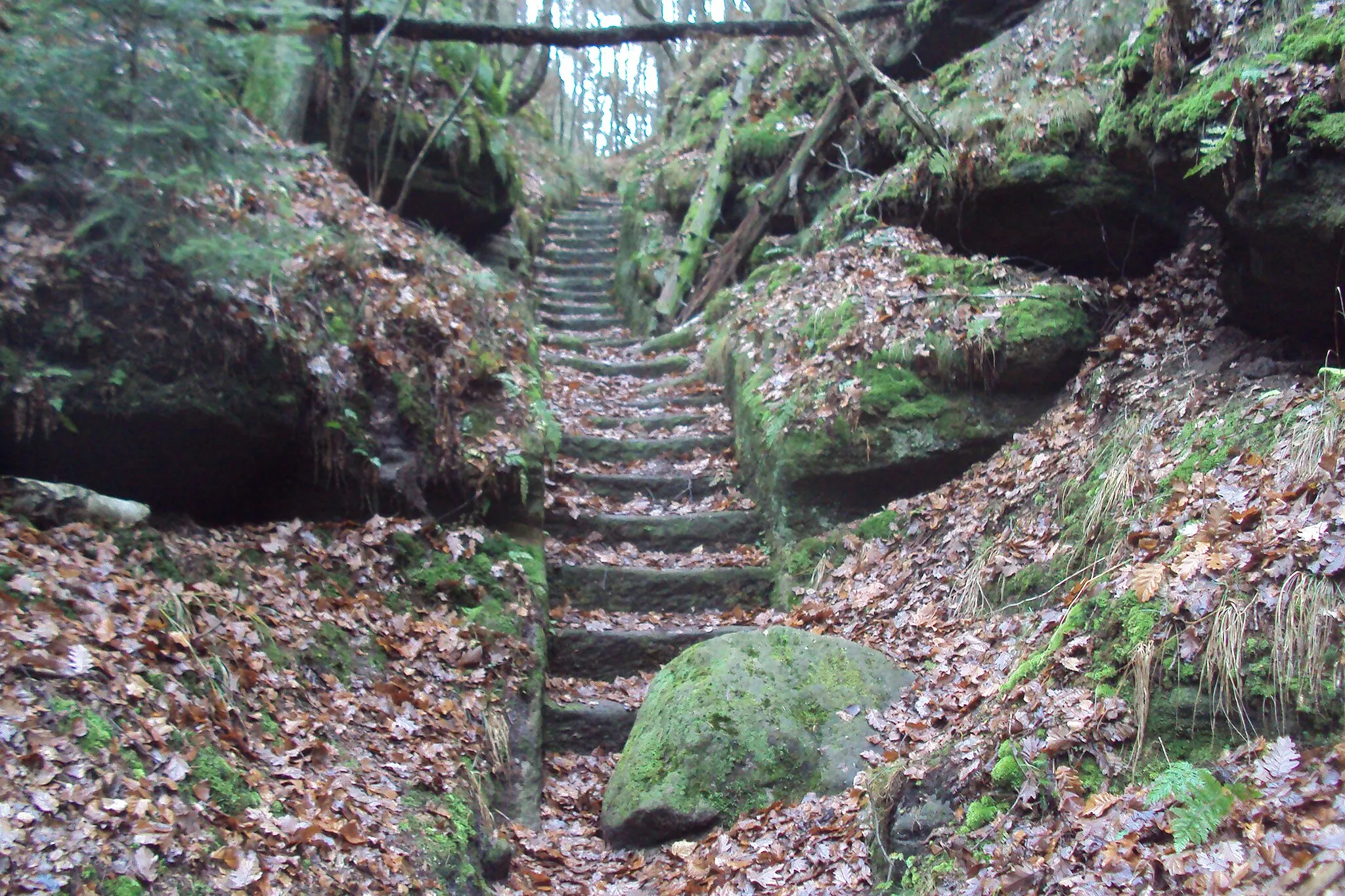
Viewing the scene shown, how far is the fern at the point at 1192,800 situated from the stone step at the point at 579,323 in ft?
39.3

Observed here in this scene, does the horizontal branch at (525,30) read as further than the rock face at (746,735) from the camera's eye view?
Yes

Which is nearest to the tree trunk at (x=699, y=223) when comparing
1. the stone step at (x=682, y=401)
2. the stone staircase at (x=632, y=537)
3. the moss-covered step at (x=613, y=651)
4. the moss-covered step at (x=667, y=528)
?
the stone staircase at (x=632, y=537)

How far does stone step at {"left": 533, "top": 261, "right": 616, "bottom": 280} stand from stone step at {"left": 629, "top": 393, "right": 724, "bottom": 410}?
663cm

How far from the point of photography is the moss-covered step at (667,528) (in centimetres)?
840

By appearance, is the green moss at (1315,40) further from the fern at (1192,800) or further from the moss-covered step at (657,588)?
the moss-covered step at (657,588)

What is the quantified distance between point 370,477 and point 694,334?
20.4ft

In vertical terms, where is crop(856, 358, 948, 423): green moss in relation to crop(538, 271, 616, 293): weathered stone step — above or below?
below

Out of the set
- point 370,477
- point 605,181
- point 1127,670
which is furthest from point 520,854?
point 605,181

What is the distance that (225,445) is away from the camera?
5863mm

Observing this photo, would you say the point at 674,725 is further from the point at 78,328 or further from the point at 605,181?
the point at 605,181

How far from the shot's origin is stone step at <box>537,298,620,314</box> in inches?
596

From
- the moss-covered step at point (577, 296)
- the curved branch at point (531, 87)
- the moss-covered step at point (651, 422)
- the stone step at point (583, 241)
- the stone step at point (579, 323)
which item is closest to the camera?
the moss-covered step at point (651, 422)

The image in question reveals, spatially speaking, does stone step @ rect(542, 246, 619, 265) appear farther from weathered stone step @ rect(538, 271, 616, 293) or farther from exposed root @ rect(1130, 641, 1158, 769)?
exposed root @ rect(1130, 641, 1158, 769)

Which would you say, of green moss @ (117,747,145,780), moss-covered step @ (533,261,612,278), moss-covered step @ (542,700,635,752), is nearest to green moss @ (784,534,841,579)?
moss-covered step @ (542,700,635,752)
